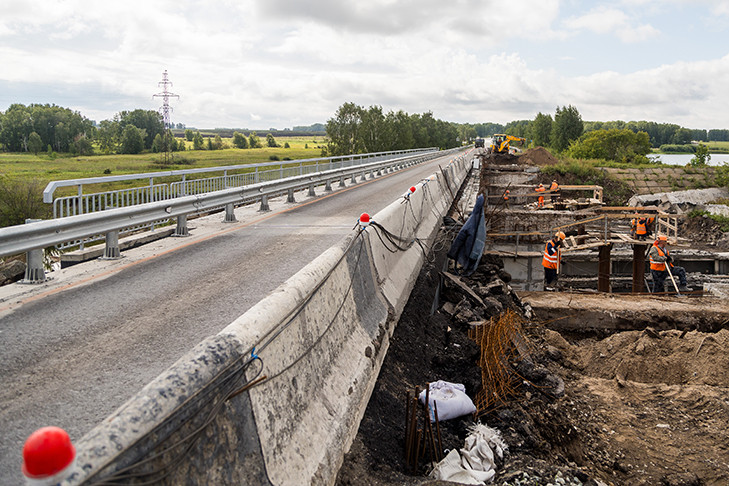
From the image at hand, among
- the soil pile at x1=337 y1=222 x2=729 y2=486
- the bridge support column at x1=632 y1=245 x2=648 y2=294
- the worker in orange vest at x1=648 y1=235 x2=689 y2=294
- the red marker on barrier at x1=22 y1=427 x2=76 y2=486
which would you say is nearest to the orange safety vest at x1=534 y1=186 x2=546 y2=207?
the bridge support column at x1=632 y1=245 x2=648 y2=294

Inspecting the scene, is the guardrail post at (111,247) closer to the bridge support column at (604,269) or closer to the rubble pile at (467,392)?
the rubble pile at (467,392)

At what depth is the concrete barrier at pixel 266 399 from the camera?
2.15 m

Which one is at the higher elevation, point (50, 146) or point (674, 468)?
point (50, 146)

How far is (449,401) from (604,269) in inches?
850

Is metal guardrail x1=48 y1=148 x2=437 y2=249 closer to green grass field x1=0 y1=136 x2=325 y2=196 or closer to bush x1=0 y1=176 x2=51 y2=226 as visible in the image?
bush x1=0 y1=176 x2=51 y2=226

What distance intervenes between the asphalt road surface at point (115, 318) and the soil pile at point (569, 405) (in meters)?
1.89

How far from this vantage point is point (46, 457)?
1.72 metres

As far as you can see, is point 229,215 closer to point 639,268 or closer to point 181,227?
point 181,227

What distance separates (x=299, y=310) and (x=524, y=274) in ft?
78.0

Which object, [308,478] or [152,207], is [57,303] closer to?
[152,207]

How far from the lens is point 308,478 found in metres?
3.28

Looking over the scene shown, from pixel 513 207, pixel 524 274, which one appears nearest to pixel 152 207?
pixel 524 274

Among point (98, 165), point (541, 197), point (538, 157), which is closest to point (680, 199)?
point (541, 197)

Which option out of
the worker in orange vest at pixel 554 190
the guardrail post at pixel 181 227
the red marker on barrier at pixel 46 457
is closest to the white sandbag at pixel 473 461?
the red marker on barrier at pixel 46 457
